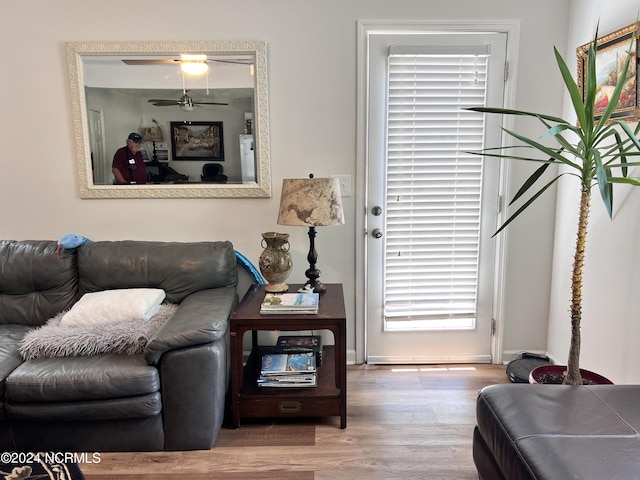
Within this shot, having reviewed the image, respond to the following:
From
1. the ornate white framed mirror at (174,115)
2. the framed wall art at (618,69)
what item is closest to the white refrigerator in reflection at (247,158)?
the ornate white framed mirror at (174,115)

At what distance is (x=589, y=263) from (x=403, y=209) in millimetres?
1050

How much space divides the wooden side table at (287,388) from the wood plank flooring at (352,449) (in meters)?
0.10

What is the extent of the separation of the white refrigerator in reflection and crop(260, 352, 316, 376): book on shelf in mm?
1066

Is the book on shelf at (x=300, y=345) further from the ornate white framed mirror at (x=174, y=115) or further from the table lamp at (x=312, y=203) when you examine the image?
the ornate white framed mirror at (x=174, y=115)

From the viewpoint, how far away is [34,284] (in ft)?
8.25

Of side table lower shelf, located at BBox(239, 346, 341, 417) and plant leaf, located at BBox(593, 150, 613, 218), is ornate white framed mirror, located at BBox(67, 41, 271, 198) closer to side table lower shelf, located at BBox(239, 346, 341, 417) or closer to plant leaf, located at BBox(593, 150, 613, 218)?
side table lower shelf, located at BBox(239, 346, 341, 417)

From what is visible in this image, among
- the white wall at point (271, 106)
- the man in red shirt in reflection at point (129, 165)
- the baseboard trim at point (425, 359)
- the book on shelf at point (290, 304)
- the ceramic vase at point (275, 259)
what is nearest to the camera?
the book on shelf at point (290, 304)

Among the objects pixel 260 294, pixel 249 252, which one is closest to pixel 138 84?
pixel 249 252

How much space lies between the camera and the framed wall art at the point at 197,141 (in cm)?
268

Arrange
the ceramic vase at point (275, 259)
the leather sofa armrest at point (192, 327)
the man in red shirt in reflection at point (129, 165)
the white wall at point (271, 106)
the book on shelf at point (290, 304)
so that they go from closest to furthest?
the leather sofa armrest at point (192, 327)
the book on shelf at point (290, 304)
the ceramic vase at point (275, 259)
the white wall at point (271, 106)
the man in red shirt in reflection at point (129, 165)

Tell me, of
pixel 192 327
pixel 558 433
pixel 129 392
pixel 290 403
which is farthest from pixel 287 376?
pixel 558 433

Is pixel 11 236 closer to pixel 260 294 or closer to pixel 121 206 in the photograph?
pixel 121 206

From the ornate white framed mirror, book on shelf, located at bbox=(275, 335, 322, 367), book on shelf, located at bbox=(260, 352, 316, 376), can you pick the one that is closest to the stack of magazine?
book on shelf, located at bbox=(260, 352, 316, 376)

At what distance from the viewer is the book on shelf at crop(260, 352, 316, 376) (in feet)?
7.54
